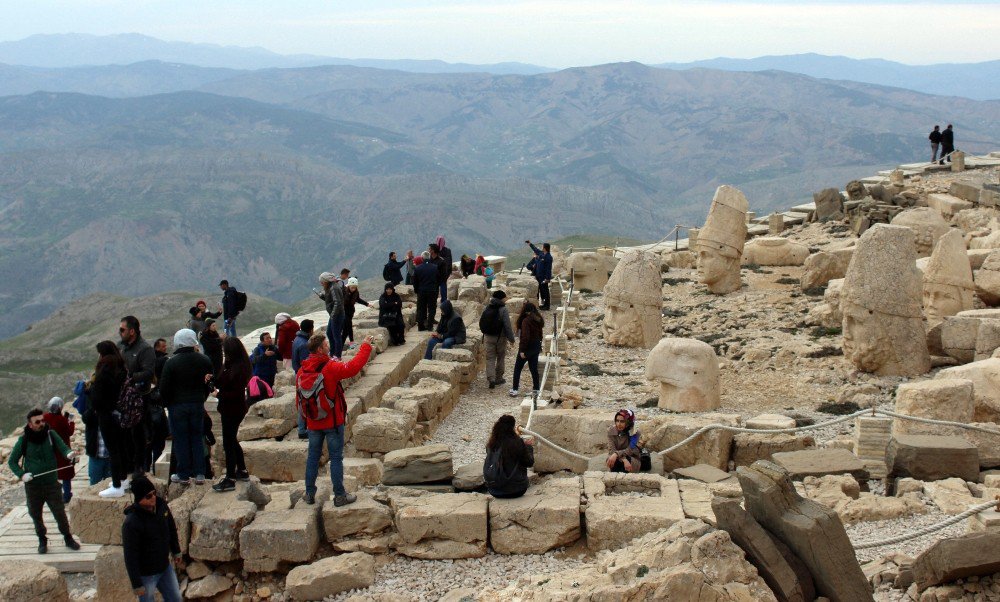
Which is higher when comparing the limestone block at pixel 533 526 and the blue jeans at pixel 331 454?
the blue jeans at pixel 331 454

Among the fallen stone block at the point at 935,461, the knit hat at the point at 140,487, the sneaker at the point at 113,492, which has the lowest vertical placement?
the sneaker at the point at 113,492

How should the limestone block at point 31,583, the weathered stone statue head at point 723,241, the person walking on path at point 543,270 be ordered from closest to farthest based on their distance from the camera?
1. the limestone block at point 31,583
2. the person walking on path at point 543,270
3. the weathered stone statue head at point 723,241

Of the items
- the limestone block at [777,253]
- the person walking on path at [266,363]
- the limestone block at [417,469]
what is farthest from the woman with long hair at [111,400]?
the limestone block at [777,253]

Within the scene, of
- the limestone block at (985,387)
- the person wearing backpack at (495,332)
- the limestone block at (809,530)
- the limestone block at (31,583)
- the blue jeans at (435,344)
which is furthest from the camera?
the blue jeans at (435,344)

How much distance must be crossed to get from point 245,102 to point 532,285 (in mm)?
190262

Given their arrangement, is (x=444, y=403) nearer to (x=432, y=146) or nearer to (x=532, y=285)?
(x=532, y=285)

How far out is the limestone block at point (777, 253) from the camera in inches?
882

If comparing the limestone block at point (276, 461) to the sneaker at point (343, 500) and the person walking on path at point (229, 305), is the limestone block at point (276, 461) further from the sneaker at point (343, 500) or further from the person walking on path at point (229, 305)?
the person walking on path at point (229, 305)

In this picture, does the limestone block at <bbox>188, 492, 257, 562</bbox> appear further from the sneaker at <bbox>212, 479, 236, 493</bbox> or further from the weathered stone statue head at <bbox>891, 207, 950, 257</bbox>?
the weathered stone statue head at <bbox>891, 207, 950, 257</bbox>

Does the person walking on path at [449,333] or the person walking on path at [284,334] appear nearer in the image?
the person walking on path at [284,334]

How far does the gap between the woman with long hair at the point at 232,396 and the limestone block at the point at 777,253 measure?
1666 centimetres

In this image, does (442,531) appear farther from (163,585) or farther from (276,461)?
(276,461)

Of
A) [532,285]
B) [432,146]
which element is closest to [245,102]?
[432,146]

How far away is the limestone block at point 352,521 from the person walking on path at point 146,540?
1431mm
